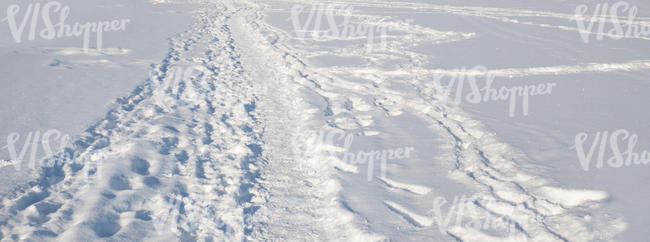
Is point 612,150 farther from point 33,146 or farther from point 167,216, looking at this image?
point 33,146

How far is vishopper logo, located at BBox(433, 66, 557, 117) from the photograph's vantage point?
6328 millimetres

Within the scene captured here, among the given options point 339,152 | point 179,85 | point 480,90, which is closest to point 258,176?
point 339,152

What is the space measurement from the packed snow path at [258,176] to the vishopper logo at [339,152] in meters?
0.04

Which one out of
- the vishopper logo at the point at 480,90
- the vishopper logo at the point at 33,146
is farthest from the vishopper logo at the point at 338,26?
the vishopper logo at the point at 33,146

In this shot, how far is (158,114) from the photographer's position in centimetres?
561

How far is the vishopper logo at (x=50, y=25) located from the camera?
8.75 metres

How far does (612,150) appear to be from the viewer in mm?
4719

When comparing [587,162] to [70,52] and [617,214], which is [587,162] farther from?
[70,52]

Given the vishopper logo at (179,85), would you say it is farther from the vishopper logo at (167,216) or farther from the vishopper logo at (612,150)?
the vishopper logo at (612,150)

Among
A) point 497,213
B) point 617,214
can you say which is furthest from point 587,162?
point 497,213

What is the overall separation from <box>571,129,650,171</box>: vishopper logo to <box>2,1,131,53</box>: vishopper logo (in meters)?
7.69

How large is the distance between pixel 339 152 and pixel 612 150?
281 centimetres

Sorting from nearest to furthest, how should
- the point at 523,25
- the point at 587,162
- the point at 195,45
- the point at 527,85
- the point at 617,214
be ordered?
→ the point at 617,214
the point at 587,162
the point at 527,85
the point at 195,45
the point at 523,25

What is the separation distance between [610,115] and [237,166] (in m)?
4.56
